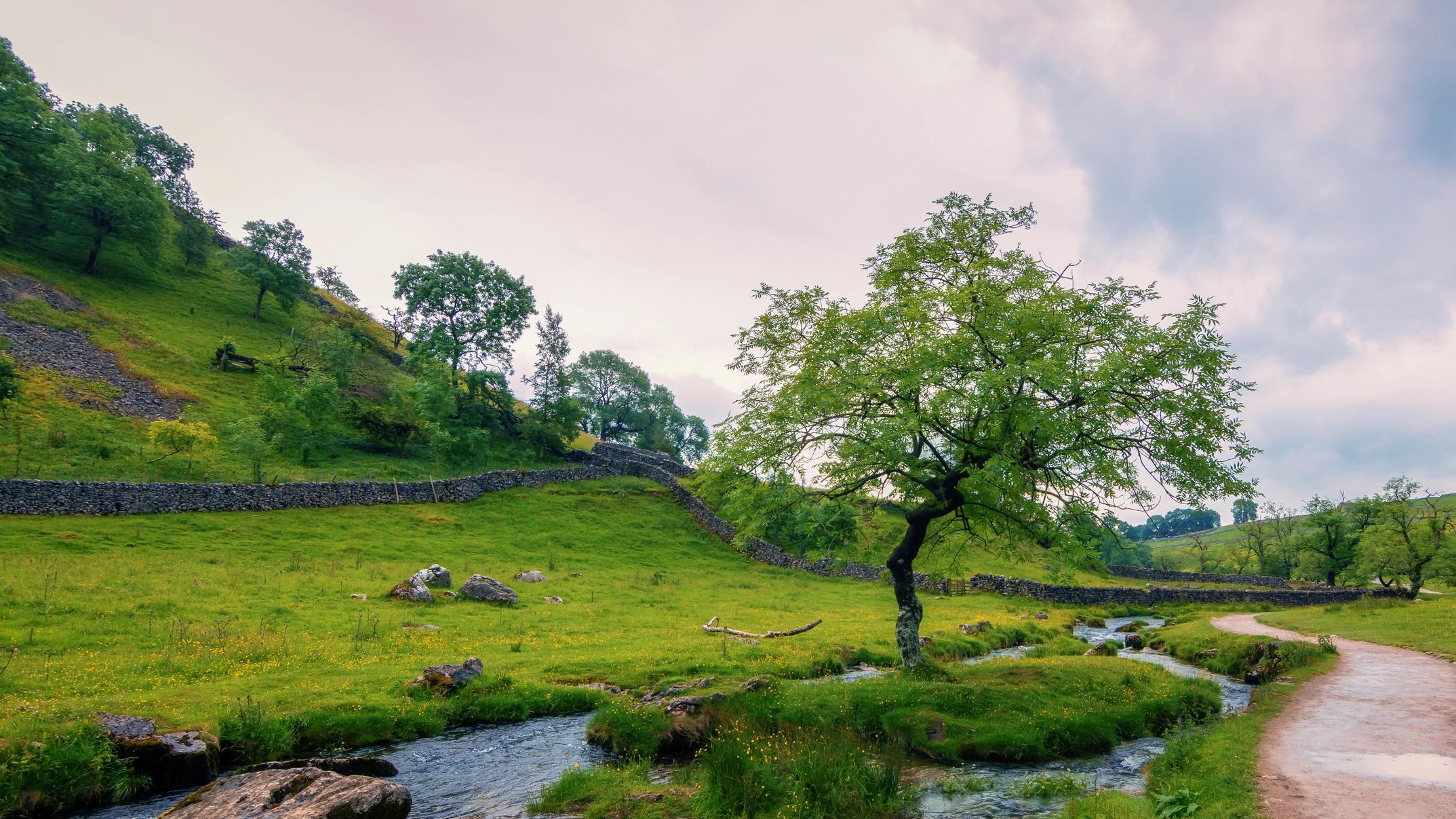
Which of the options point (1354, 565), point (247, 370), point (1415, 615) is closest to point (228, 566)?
point (247, 370)

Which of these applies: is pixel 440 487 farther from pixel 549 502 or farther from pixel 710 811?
pixel 710 811

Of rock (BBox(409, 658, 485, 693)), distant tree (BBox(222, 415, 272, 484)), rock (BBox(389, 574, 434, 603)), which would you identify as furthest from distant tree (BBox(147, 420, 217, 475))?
rock (BBox(409, 658, 485, 693))

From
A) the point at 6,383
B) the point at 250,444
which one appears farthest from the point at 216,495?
the point at 6,383

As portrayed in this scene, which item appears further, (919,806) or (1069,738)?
(1069,738)

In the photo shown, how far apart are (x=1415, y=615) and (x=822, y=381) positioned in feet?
146

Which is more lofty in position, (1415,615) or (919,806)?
(1415,615)

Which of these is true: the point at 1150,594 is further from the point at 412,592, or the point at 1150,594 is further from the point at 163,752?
the point at 163,752

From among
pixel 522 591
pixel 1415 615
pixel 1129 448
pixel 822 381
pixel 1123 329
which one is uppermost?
pixel 1123 329

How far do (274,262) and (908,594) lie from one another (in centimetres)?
9285

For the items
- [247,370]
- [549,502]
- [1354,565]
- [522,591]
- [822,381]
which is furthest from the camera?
[1354,565]

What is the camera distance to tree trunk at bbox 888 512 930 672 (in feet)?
66.9

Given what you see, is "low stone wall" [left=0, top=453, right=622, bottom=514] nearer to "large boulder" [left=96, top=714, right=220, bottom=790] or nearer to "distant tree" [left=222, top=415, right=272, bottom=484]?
"distant tree" [left=222, top=415, right=272, bottom=484]

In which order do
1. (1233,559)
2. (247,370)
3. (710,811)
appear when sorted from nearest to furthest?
1. (710,811)
2. (247,370)
3. (1233,559)

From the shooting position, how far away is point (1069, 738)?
1534 centimetres
